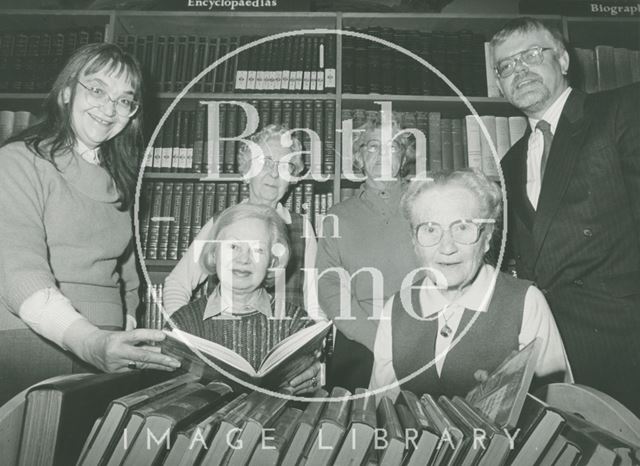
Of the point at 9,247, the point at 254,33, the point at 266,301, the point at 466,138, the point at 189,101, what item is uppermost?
the point at 254,33

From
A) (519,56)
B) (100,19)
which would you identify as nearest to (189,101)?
A: (100,19)

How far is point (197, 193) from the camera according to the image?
1.90 m

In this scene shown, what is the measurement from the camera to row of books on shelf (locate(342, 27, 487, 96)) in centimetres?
196

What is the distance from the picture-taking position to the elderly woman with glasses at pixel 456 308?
115cm

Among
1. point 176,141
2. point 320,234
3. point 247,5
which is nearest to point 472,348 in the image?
point 320,234

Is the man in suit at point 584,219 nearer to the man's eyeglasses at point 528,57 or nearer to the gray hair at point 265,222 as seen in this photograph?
the man's eyeglasses at point 528,57

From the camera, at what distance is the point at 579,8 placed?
1990mm

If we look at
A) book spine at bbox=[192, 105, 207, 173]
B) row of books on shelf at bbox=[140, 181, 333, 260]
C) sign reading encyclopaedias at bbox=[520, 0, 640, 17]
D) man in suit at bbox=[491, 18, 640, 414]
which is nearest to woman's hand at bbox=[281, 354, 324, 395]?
man in suit at bbox=[491, 18, 640, 414]

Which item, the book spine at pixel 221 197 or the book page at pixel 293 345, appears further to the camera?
the book spine at pixel 221 197

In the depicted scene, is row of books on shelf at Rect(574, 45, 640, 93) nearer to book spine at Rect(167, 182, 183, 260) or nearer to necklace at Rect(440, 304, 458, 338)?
necklace at Rect(440, 304, 458, 338)

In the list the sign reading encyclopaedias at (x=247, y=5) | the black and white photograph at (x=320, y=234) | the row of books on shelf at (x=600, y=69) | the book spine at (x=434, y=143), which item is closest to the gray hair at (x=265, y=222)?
the black and white photograph at (x=320, y=234)

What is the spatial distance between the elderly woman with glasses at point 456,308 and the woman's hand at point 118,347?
0.59 meters

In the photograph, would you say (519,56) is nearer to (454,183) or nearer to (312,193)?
(454,183)

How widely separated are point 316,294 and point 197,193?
665 mm
